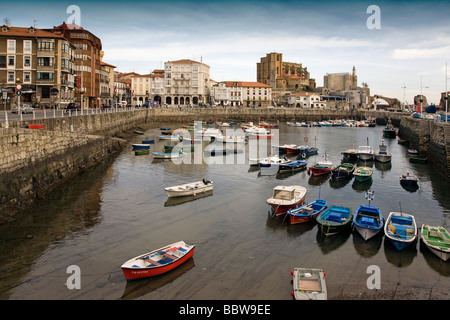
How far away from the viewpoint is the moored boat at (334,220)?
22.0m

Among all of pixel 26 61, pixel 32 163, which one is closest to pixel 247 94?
pixel 26 61

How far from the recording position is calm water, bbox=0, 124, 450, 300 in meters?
16.2

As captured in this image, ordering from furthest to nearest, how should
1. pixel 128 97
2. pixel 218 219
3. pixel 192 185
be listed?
pixel 128 97 < pixel 192 185 < pixel 218 219

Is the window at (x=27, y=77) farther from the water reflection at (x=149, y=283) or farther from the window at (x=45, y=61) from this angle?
the water reflection at (x=149, y=283)

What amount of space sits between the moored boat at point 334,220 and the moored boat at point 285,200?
7.73 ft

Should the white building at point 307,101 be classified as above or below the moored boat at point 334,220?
above

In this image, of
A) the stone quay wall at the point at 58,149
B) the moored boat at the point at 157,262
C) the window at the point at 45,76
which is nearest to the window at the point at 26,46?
the window at the point at 45,76

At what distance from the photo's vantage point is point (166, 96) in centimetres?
13475

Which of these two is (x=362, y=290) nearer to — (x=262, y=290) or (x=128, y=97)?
(x=262, y=290)

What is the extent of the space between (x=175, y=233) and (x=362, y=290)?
1049 centimetres
